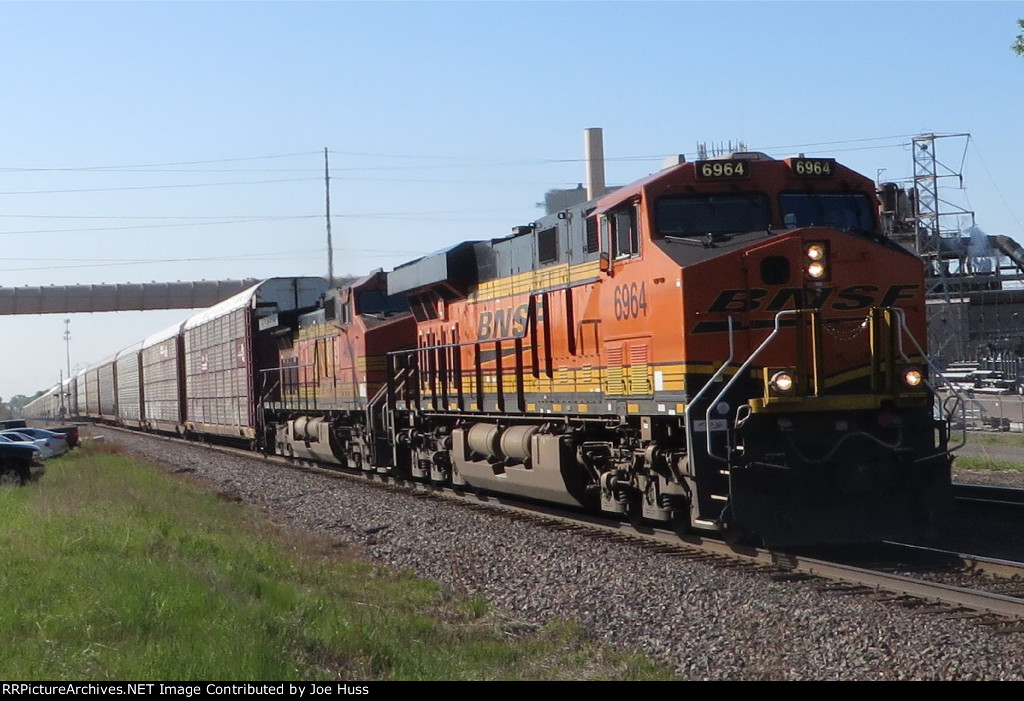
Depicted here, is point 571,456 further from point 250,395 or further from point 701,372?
point 250,395

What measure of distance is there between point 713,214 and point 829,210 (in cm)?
116

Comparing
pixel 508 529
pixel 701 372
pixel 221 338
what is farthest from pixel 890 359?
pixel 221 338

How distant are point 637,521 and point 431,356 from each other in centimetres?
606

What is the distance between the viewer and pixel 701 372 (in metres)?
10.8

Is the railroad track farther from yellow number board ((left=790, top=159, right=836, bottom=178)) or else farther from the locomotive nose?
yellow number board ((left=790, top=159, right=836, bottom=178))

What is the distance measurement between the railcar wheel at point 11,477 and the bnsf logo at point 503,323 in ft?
32.4

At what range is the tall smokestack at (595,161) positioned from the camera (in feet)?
138

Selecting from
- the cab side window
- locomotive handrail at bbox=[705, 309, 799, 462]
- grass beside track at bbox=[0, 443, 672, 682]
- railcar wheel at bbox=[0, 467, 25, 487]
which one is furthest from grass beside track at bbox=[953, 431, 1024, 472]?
railcar wheel at bbox=[0, 467, 25, 487]

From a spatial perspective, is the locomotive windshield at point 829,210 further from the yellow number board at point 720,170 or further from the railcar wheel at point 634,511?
the railcar wheel at point 634,511

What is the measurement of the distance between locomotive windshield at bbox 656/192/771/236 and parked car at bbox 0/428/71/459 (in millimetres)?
25323

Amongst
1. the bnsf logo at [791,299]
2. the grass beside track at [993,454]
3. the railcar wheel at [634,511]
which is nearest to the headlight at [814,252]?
the bnsf logo at [791,299]

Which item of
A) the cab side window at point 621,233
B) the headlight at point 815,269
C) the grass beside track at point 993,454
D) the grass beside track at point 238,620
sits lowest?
the grass beside track at point 993,454

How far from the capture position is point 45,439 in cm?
3434

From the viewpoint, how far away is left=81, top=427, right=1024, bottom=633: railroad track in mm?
8375
